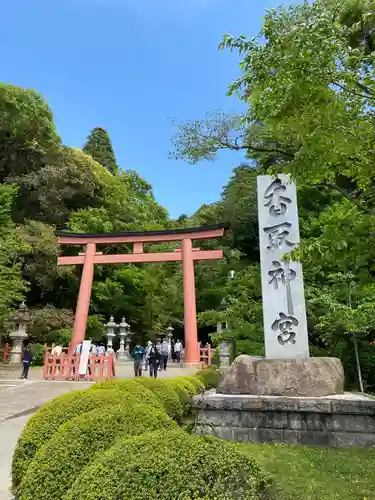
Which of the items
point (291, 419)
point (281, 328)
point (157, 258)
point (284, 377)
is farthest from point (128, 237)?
point (291, 419)

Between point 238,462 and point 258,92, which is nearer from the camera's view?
point 238,462

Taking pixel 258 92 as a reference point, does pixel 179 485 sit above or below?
below

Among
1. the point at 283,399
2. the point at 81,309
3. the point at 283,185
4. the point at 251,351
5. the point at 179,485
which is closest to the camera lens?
the point at 179,485

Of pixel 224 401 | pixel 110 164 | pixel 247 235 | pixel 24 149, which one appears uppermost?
pixel 110 164

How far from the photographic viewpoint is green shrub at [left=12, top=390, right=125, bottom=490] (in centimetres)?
310

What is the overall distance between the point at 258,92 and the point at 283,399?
15.2 feet

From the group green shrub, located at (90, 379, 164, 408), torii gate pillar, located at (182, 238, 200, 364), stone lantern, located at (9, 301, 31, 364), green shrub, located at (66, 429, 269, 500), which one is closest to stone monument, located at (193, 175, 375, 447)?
green shrub, located at (90, 379, 164, 408)

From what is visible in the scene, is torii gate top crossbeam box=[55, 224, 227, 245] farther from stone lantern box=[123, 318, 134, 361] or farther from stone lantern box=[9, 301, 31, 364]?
stone lantern box=[123, 318, 134, 361]

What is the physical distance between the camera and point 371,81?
3.89m

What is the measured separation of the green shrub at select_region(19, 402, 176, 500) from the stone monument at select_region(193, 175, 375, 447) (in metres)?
3.11

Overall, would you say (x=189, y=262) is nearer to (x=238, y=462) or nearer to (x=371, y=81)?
(x=371, y=81)

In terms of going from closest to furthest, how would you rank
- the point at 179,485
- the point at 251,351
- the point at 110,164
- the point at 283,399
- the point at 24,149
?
the point at 179,485 → the point at 283,399 → the point at 251,351 → the point at 24,149 → the point at 110,164

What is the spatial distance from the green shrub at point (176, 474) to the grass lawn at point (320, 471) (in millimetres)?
1215

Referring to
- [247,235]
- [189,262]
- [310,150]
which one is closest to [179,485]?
[310,150]
